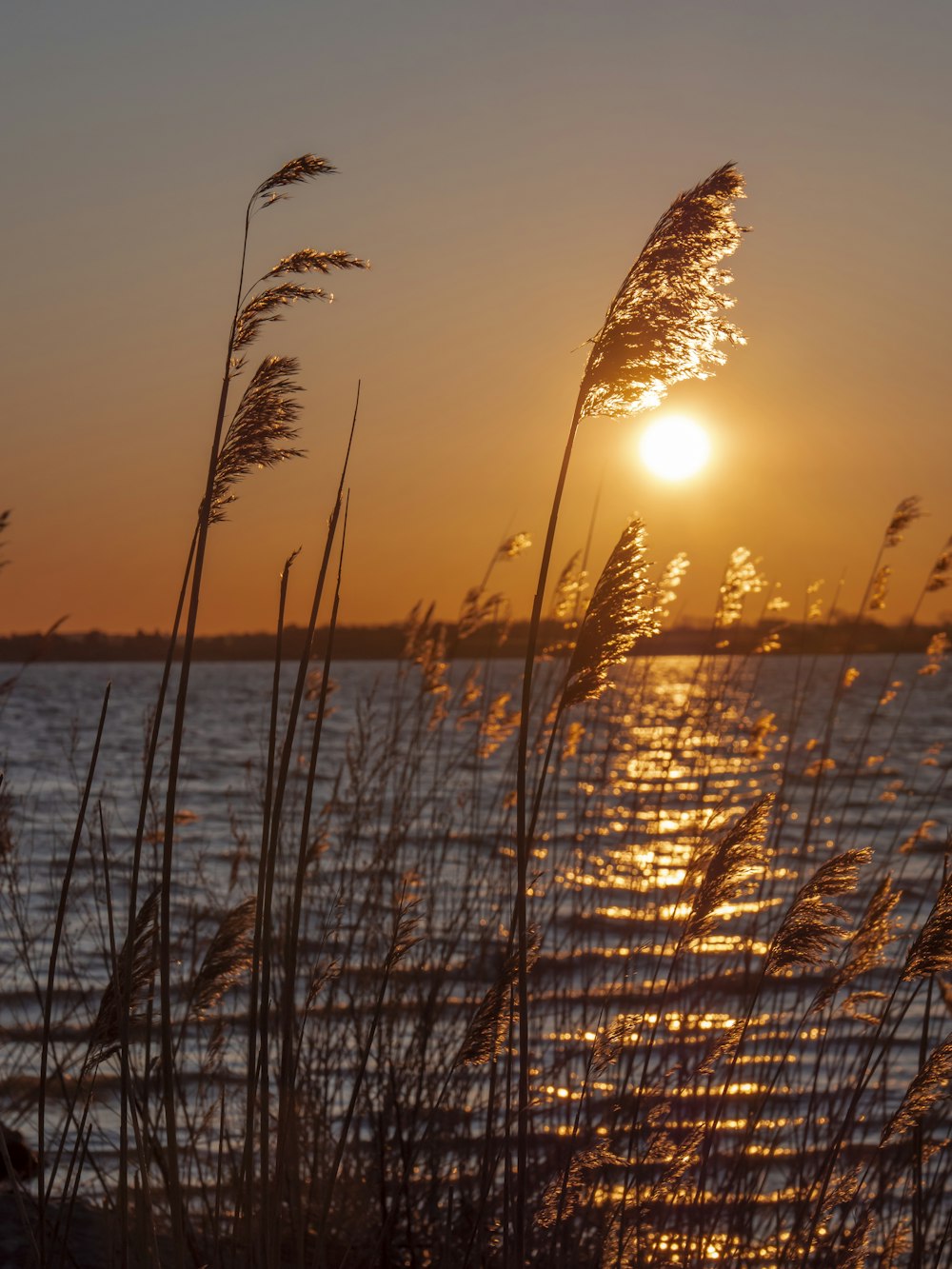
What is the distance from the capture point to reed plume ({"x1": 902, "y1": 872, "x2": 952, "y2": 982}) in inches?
85.4

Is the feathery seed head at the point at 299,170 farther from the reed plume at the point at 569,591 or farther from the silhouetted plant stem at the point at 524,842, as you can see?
the reed plume at the point at 569,591

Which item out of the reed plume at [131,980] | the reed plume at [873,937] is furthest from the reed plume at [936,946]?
the reed plume at [131,980]

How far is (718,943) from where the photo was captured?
7078mm

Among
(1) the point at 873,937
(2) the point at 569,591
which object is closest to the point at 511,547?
(2) the point at 569,591

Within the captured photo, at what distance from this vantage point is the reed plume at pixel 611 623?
1912mm

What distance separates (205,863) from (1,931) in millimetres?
2495

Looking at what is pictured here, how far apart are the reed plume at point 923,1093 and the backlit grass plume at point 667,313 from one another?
1.31 meters

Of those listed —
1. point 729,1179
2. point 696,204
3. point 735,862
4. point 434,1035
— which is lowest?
point 434,1035

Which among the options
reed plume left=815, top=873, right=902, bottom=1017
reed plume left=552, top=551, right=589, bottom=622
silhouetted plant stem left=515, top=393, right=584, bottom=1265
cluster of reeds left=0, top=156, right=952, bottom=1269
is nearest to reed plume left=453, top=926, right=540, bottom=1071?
cluster of reeds left=0, top=156, right=952, bottom=1269

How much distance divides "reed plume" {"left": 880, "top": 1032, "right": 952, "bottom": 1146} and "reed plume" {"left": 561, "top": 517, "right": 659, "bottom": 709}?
38.5 inches

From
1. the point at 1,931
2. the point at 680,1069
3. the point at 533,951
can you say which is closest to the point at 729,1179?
the point at 680,1069

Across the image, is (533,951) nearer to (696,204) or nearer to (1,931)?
(696,204)

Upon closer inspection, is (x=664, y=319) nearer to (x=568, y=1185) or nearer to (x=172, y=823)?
(x=172, y=823)

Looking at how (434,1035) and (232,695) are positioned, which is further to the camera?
(232,695)
